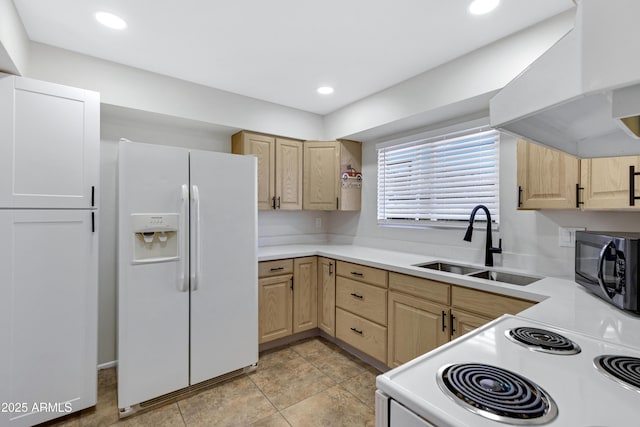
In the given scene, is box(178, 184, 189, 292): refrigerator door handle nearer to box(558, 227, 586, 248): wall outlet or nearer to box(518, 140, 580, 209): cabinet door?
box(518, 140, 580, 209): cabinet door

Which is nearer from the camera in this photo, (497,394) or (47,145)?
(497,394)

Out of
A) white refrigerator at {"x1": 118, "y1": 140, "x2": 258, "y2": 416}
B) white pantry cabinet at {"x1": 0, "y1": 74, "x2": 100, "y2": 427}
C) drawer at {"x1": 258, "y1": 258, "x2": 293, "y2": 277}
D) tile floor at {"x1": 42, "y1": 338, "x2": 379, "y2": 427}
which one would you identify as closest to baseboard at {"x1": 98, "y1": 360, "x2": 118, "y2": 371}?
tile floor at {"x1": 42, "y1": 338, "x2": 379, "y2": 427}

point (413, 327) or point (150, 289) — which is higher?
point (150, 289)

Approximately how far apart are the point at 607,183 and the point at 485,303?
891mm

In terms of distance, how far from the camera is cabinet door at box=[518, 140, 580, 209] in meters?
1.68

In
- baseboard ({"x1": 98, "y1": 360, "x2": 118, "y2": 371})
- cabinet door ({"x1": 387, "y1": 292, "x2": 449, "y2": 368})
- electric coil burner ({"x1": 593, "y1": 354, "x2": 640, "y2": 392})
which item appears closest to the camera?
electric coil burner ({"x1": 593, "y1": 354, "x2": 640, "y2": 392})

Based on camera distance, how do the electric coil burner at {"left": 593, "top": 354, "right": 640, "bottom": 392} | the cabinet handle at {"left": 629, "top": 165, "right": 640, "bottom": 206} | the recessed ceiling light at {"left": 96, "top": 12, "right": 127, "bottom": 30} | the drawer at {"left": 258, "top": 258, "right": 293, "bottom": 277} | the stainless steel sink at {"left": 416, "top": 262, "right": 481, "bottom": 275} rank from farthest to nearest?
the drawer at {"left": 258, "top": 258, "right": 293, "bottom": 277}
the stainless steel sink at {"left": 416, "top": 262, "right": 481, "bottom": 275}
the recessed ceiling light at {"left": 96, "top": 12, "right": 127, "bottom": 30}
the cabinet handle at {"left": 629, "top": 165, "right": 640, "bottom": 206}
the electric coil burner at {"left": 593, "top": 354, "right": 640, "bottom": 392}

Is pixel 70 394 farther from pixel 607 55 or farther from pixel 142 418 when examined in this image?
pixel 607 55

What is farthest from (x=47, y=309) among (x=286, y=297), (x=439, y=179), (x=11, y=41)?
(x=439, y=179)

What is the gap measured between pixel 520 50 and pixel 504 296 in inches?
61.0

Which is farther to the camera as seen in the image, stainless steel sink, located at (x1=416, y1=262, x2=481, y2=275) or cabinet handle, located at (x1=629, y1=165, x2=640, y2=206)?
stainless steel sink, located at (x1=416, y1=262, x2=481, y2=275)

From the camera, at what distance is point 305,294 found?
297 centimetres

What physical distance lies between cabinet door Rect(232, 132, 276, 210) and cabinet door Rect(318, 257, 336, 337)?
84 centimetres

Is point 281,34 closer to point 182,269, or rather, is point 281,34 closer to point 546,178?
point 182,269
